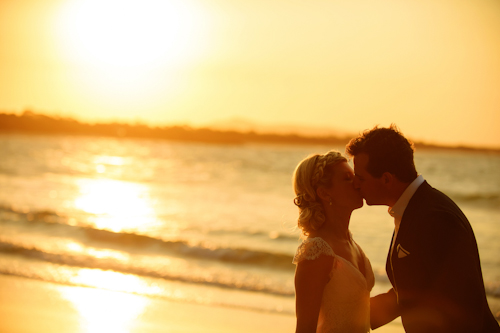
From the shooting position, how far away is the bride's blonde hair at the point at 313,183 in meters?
3.37

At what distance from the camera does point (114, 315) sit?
6.93 m

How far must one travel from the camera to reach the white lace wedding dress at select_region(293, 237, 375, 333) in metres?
3.19

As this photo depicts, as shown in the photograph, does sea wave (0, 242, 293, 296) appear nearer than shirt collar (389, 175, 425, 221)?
No

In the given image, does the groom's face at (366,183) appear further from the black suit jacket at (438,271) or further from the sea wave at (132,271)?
the sea wave at (132,271)

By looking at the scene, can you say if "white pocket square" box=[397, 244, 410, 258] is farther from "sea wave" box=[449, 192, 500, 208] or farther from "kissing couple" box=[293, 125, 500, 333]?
"sea wave" box=[449, 192, 500, 208]

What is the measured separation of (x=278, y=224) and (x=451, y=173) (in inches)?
1199

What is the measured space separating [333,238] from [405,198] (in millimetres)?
543

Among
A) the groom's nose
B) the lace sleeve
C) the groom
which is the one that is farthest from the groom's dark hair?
the lace sleeve

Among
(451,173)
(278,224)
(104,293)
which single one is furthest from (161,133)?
(104,293)

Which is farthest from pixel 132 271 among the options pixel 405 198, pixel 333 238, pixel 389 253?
pixel 405 198

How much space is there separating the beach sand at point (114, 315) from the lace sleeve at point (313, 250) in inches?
147

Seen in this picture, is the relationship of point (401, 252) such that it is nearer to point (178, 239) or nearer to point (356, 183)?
point (356, 183)

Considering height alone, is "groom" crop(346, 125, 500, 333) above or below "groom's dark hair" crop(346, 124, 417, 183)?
below

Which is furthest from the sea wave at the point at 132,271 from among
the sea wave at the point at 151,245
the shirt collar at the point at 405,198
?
the shirt collar at the point at 405,198
